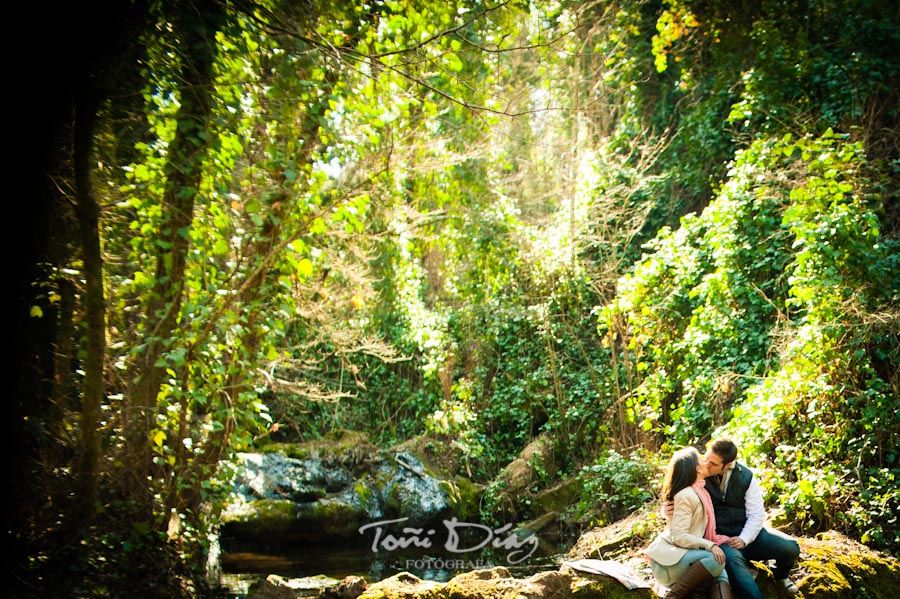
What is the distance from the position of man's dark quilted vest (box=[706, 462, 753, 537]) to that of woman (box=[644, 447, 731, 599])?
23 cm

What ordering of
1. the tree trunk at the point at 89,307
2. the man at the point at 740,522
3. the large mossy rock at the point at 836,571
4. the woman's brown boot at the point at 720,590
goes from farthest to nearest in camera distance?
the large mossy rock at the point at 836,571, the man at the point at 740,522, the woman's brown boot at the point at 720,590, the tree trunk at the point at 89,307

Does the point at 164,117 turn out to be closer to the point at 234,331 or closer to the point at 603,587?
the point at 234,331

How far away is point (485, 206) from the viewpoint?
530 inches

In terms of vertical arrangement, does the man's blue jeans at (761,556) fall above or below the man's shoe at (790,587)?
above

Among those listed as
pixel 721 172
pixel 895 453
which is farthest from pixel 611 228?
pixel 895 453

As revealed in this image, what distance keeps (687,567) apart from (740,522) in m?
0.80

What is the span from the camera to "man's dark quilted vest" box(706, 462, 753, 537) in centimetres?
499

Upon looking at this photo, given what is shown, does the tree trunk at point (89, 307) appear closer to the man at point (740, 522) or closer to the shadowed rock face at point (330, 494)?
the man at point (740, 522)

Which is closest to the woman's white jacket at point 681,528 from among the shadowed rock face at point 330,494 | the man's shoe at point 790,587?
the man's shoe at point 790,587

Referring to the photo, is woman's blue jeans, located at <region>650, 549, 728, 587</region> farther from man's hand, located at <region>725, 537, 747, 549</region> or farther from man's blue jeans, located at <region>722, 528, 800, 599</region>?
man's hand, located at <region>725, 537, 747, 549</region>

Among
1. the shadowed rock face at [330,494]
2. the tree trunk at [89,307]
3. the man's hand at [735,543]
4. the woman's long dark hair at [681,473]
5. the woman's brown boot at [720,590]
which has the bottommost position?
the shadowed rock face at [330,494]

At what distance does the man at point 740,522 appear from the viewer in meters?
4.68

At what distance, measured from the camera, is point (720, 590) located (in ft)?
14.3

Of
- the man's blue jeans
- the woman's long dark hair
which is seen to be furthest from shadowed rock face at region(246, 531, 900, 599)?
the woman's long dark hair
